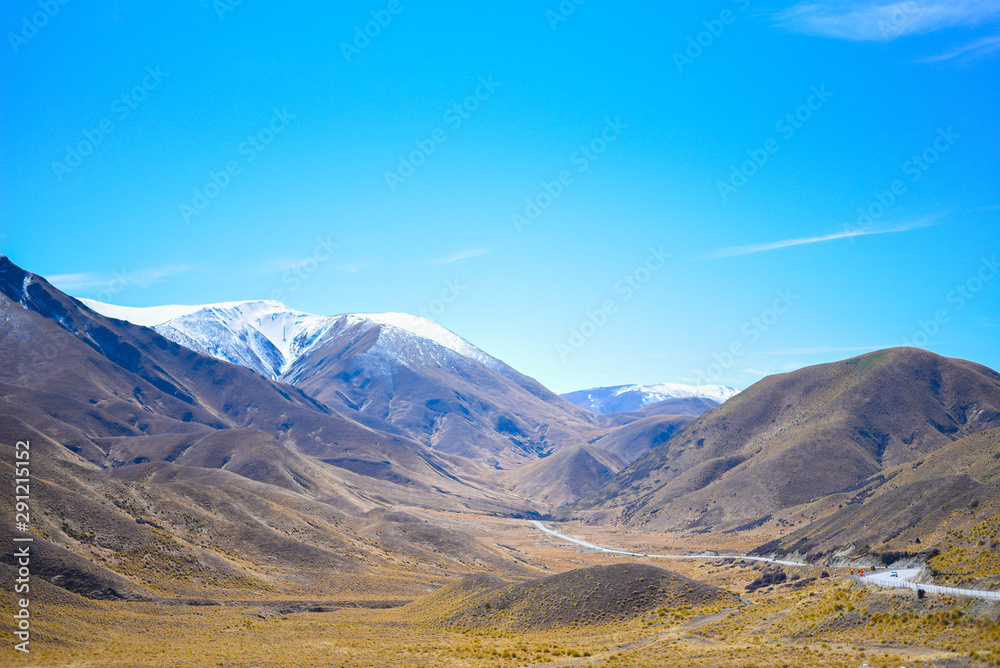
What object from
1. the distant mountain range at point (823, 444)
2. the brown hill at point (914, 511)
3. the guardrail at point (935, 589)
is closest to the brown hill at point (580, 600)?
the guardrail at point (935, 589)

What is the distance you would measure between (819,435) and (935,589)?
412 feet

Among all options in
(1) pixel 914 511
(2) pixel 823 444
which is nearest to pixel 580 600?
(1) pixel 914 511

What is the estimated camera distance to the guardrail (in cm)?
3212

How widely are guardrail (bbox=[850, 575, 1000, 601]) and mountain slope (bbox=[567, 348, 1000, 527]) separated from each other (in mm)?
101790

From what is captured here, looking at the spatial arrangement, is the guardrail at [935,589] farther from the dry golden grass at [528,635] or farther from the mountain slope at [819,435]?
the mountain slope at [819,435]

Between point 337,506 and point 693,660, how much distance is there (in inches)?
4008

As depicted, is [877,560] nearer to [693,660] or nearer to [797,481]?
[693,660]

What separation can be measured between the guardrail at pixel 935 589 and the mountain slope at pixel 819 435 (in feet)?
334

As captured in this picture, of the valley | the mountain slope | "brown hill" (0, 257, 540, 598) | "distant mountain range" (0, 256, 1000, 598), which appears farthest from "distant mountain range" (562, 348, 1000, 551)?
"brown hill" (0, 257, 540, 598)

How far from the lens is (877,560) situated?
58938 mm

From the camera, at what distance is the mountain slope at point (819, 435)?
14075cm

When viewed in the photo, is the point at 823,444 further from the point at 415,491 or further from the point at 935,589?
the point at 935,589

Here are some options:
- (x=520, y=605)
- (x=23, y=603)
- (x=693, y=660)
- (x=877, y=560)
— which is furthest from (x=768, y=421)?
(x=23, y=603)

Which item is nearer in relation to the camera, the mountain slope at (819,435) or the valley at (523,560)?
the valley at (523,560)
